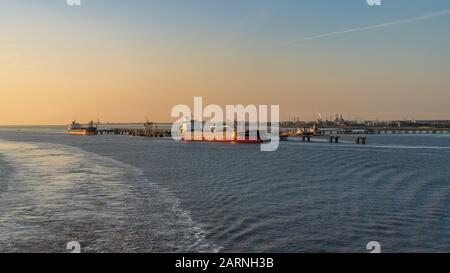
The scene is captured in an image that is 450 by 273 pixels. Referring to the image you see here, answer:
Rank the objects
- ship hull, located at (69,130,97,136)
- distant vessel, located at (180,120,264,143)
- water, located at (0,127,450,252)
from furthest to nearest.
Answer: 1. ship hull, located at (69,130,97,136)
2. distant vessel, located at (180,120,264,143)
3. water, located at (0,127,450,252)

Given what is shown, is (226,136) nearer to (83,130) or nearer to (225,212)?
(83,130)

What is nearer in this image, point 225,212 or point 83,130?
point 225,212

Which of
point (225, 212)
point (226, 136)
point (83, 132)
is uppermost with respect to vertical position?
point (83, 132)

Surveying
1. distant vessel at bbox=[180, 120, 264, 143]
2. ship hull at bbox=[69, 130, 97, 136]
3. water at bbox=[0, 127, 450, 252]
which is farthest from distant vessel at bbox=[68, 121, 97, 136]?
water at bbox=[0, 127, 450, 252]

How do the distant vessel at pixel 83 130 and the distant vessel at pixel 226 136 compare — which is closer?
the distant vessel at pixel 226 136

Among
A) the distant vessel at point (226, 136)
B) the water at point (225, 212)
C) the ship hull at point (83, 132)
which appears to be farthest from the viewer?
the ship hull at point (83, 132)

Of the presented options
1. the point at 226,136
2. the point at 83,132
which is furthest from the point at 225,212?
the point at 83,132

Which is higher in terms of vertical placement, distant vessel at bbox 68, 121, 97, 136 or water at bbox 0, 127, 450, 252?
distant vessel at bbox 68, 121, 97, 136

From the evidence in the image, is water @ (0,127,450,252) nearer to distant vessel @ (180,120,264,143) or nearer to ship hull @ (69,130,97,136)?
distant vessel @ (180,120,264,143)

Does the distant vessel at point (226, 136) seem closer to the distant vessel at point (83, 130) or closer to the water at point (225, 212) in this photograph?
the distant vessel at point (83, 130)

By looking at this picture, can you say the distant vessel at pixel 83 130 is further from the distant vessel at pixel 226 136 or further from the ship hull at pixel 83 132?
the distant vessel at pixel 226 136

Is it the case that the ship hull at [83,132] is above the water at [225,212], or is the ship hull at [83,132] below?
above

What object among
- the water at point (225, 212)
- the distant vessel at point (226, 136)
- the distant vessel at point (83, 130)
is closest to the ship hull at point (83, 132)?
the distant vessel at point (83, 130)

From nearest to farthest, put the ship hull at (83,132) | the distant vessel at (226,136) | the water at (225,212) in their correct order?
the water at (225,212), the distant vessel at (226,136), the ship hull at (83,132)
